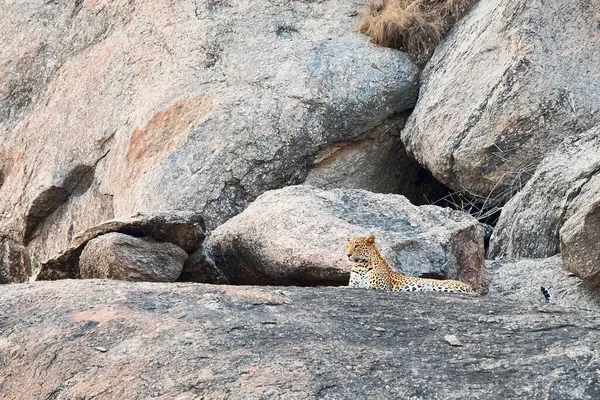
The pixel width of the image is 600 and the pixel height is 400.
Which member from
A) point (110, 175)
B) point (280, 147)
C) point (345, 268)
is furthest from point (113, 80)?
point (345, 268)

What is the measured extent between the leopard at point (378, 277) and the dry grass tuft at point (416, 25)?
18.1 feet

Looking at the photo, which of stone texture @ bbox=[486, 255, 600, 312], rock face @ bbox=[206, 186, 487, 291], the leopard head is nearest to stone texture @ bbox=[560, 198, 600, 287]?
stone texture @ bbox=[486, 255, 600, 312]

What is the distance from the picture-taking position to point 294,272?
10711 mm

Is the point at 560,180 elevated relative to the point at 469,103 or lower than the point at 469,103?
lower

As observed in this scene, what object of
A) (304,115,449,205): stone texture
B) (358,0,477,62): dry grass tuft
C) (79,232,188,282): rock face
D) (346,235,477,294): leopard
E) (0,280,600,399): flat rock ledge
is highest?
(358,0,477,62): dry grass tuft

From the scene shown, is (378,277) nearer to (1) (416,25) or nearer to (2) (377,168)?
(2) (377,168)

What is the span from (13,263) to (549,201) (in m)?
8.04

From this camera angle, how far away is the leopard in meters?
9.80

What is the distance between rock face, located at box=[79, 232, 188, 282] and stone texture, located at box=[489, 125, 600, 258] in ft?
11.5

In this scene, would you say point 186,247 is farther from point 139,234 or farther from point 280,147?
point 280,147

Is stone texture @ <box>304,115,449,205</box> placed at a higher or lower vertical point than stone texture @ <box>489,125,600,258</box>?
higher

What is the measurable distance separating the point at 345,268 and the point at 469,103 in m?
3.74

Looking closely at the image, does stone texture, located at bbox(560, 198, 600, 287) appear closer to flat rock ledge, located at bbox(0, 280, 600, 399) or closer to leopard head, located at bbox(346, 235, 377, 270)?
leopard head, located at bbox(346, 235, 377, 270)

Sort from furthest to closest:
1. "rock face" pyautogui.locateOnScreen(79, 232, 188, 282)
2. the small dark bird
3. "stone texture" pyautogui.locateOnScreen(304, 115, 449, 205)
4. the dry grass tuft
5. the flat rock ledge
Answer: the dry grass tuft, "stone texture" pyautogui.locateOnScreen(304, 115, 449, 205), "rock face" pyautogui.locateOnScreen(79, 232, 188, 282), the small dark bird, the flat rock ledge
